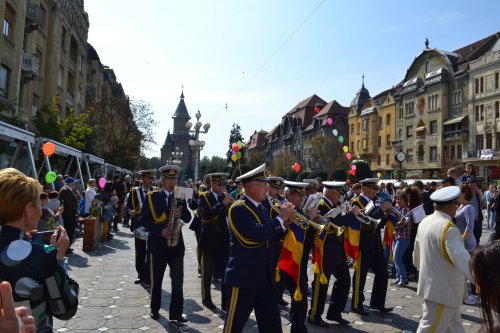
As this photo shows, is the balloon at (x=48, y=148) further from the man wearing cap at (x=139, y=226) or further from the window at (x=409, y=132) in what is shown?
the window at (x=409, y=132)

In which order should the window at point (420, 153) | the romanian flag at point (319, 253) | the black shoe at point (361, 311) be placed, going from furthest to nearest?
the window at point (420, 153) → the black shoe at point (361, 311) → the romanian flag at point (319, 253)

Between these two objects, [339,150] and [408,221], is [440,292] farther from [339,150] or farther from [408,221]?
[339,150]

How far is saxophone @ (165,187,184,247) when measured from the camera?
6.65 meters

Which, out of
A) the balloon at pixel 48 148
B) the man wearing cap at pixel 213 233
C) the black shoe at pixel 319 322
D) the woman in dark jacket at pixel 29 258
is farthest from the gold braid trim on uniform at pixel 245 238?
the balloon at pixel 48 148

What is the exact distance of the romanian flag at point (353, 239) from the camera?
747 centimetres

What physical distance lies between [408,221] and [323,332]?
3.93 m

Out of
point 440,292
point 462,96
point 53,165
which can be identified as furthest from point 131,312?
point 462,96

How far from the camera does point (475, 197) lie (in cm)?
938

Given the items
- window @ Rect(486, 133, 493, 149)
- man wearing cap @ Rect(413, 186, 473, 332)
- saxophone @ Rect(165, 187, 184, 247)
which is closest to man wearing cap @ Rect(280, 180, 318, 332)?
man wearing cap @ Rect(413, 186, 473, 332)

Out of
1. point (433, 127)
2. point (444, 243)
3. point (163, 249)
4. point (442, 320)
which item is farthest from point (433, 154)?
point (442, 320)

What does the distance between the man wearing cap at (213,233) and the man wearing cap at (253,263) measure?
8.08 ft

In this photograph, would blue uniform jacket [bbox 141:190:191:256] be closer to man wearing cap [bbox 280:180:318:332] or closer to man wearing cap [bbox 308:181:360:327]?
man wearing cap [bbox 280:180:318:332]

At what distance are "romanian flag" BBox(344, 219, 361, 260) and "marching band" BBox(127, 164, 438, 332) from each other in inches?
0.7

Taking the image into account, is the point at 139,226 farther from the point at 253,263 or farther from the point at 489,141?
the point at 489,141
